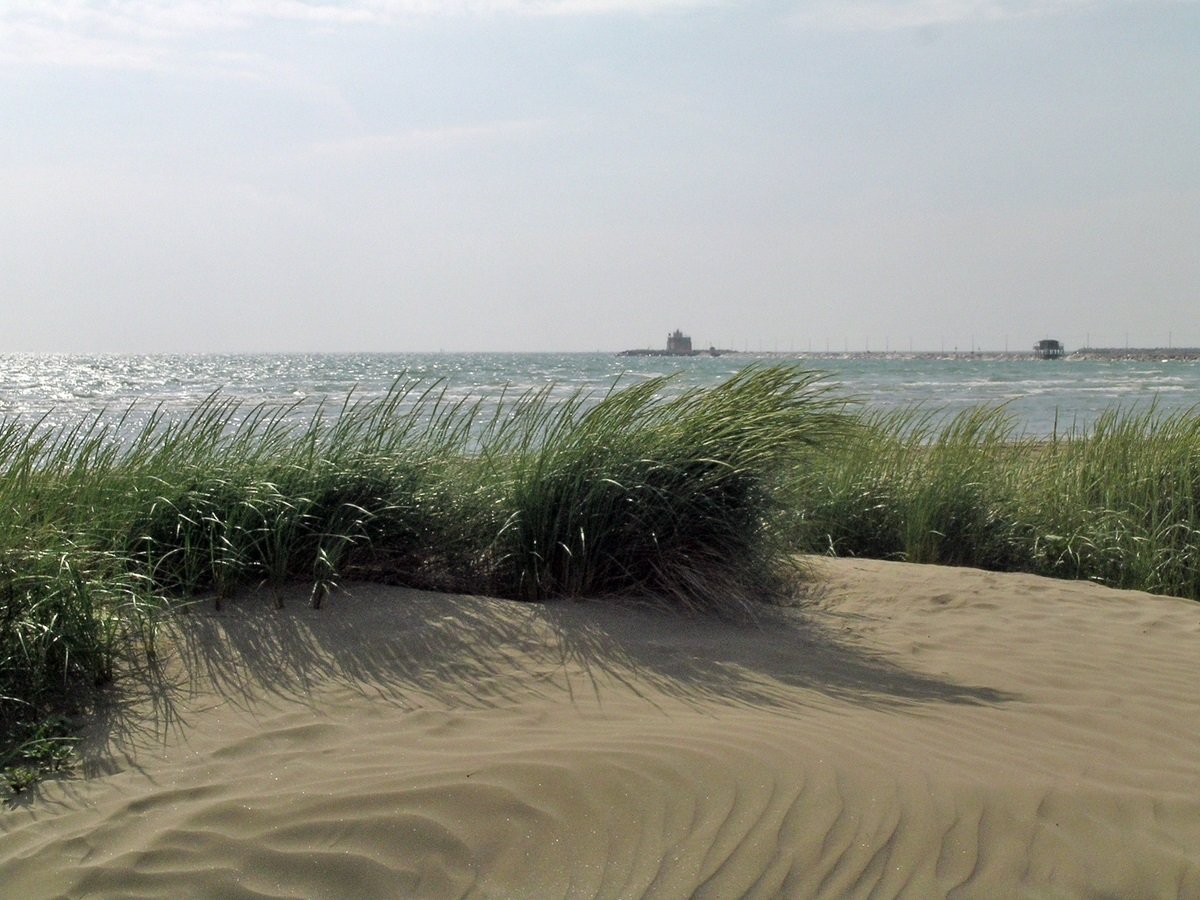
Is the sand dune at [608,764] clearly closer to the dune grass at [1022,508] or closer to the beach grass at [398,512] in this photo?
the beach grass at [398,512]

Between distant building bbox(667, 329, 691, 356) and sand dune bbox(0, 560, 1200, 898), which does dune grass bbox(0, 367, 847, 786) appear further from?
distant building bbox(667, 329, 691, 356)

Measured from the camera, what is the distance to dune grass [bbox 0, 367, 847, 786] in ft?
16.6

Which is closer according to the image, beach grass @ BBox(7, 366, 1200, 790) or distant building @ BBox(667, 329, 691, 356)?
beach grass @ BBox(7, 366, 1200, 790)

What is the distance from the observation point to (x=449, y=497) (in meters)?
5.74

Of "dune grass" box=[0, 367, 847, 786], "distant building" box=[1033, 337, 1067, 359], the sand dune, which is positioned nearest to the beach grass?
"dune grass" box=[0, 367, 847, 786]

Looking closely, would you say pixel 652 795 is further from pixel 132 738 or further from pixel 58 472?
pixel 58 472

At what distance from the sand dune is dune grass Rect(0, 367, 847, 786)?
300 mm

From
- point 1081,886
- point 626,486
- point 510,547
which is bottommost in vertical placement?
point 1081,886

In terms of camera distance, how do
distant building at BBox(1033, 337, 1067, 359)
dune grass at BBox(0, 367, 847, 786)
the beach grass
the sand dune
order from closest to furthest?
the sand dune < the beach grass < dune grass at BBox(0, 367, 847, 786) < distant building at BBox(1033, 337, 1067, 359)

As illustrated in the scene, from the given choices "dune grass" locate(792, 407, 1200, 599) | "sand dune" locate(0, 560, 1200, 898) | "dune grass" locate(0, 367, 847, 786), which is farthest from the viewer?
"dune grass" locate(792, 407, 1200, 599)

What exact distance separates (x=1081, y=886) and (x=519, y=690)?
87.7 inches

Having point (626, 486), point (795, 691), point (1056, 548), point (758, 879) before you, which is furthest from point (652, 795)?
point (1056, 548)

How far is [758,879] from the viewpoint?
10.1ft

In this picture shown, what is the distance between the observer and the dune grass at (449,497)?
505cm
